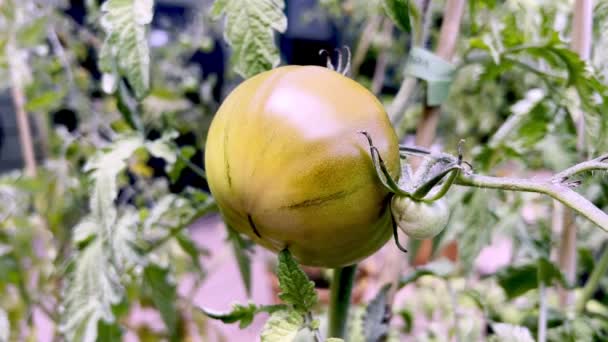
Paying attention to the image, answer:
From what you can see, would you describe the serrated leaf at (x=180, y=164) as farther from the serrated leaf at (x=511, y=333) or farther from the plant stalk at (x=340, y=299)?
the serrated leaf at (x=511, y=333)

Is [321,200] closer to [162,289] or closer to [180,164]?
[180,164]

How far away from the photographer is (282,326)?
29 centimetres

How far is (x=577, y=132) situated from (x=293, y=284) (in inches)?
15.0

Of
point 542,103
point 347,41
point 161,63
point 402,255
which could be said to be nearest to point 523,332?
point 402,255

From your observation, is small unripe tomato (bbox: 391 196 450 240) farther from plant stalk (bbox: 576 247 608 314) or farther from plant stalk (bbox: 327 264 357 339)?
plant stalk (bbox: 576 247 608 314)

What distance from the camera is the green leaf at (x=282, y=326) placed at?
279mm

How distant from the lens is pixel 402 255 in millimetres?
403

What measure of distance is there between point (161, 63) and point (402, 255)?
1105 millimetres

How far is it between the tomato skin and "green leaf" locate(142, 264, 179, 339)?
0.28m

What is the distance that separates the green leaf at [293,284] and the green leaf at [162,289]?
270 mm

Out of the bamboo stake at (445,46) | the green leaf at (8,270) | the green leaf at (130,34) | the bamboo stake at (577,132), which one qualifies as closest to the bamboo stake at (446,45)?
the bamboo stake at (445,46)

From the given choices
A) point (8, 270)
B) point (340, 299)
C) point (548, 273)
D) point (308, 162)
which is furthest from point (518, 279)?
point (8, 270)

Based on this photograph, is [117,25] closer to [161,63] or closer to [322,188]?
[322,188]

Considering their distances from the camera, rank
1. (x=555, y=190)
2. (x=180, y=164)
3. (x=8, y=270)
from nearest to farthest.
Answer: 1. (x=555, y=190)
2. (x=180, y=164)
3. (x=8, y=270)
